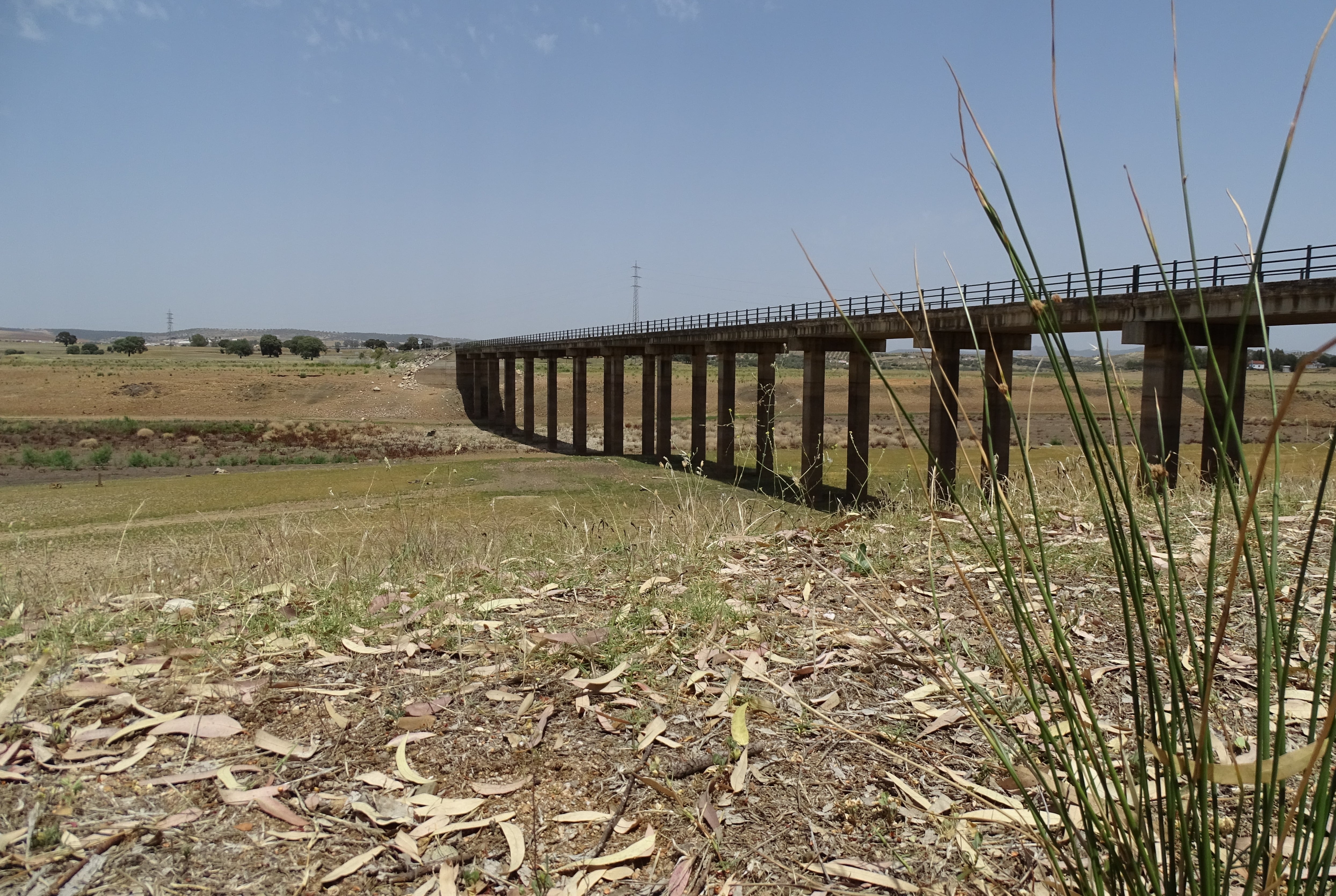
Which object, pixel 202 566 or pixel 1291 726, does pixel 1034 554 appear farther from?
pixel 202 566

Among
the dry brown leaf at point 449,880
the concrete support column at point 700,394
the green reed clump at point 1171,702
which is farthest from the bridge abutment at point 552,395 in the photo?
the green reed clump at point 1171,702

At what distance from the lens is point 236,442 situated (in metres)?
50.9

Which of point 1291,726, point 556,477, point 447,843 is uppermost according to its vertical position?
point 1291,726

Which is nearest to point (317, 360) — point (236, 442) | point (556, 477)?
point (236, 442)

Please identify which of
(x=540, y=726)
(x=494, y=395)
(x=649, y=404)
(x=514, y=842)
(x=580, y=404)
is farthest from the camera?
(x=494, y=395)

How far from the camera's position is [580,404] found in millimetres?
54406

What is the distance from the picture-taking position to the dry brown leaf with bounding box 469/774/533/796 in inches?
119

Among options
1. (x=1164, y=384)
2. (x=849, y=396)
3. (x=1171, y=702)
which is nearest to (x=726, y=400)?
(x=849, y=396)

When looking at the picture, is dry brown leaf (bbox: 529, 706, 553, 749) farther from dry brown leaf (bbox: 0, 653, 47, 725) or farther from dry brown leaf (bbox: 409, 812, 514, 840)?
dry brown leaf (bbox: 0, 653, 47, 725)

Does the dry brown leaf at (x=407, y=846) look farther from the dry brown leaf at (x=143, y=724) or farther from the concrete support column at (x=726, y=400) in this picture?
the concrete support column at (x=726, y=400)

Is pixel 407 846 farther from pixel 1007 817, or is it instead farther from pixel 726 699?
pixel 1007 817

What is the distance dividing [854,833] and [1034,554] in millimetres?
3813

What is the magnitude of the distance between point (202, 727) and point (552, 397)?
58.5 metres

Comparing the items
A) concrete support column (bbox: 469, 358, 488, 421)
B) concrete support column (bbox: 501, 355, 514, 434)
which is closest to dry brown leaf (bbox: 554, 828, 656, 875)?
concrete support column (bbox: 501, 355, 514, 434)
